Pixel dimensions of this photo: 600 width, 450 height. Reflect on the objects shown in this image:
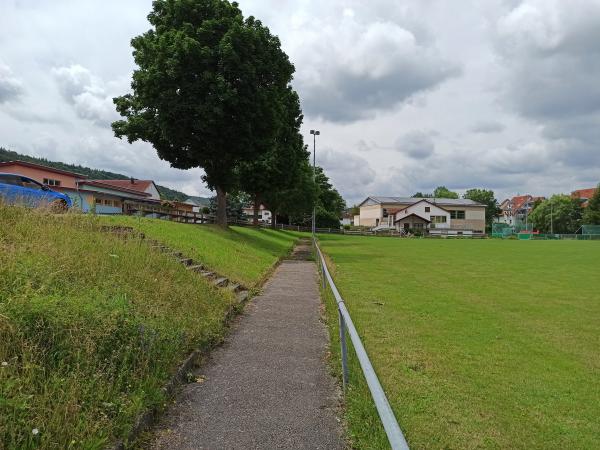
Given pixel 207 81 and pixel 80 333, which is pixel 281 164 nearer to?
pixel 207 81

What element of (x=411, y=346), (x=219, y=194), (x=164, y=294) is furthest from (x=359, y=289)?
(x=219, y=194)

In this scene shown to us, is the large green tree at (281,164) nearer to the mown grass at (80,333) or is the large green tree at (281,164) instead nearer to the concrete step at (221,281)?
the concrete step at (221,281)

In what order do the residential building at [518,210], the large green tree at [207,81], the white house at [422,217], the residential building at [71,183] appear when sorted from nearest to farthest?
the large green tree at [207,81] → the residential building at [71,183] → the white house at [422,217] → the residential building at [518,210]

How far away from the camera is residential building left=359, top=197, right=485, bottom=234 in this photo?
94.9 meters

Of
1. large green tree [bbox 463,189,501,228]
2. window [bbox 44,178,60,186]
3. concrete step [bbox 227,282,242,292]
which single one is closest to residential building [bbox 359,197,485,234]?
large green tree [bbox 463,189,501,228]

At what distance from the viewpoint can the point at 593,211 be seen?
101 m

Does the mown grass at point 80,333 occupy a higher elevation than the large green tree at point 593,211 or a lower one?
lower

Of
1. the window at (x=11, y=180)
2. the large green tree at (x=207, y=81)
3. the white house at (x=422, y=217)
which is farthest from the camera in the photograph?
the white house at (x=422, y=217)

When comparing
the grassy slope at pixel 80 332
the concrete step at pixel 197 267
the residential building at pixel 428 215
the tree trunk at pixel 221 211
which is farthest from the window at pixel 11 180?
the residential building at pixel 428 215

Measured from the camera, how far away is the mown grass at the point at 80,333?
364 centimetres

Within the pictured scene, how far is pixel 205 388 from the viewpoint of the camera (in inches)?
213

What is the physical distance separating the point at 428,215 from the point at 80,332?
3854 inches

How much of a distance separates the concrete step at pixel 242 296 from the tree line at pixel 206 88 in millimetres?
13317

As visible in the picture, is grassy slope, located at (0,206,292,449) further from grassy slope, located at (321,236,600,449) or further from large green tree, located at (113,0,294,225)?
large green tree, located at (113,0,294,225)
